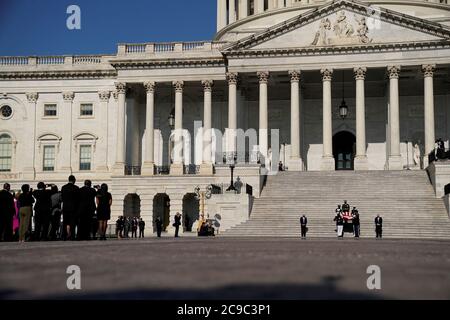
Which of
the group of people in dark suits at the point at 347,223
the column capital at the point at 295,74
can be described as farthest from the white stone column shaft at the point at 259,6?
the group of people in dark suits at the point at 347,223

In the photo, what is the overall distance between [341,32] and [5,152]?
34408 millimetres

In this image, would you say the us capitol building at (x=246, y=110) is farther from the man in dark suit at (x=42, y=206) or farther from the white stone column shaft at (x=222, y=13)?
the man in dark suit at (x=42, y=206)

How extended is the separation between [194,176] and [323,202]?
50.0ft

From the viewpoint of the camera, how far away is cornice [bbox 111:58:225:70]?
58.5 metres

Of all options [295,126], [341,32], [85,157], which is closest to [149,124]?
[85,157]

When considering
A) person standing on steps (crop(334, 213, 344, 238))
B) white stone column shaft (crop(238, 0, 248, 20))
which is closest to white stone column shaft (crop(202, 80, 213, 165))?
white stone column shaft (crop(238, 0, 248, 20))

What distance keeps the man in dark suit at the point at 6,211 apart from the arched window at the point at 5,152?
1639 inches

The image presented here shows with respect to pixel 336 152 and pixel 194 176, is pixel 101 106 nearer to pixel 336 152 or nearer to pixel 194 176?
pixel 194 176

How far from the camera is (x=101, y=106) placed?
207 feet

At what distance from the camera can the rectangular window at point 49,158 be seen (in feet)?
207

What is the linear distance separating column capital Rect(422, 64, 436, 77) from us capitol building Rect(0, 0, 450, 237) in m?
0.13

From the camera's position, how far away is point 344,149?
6372 cm

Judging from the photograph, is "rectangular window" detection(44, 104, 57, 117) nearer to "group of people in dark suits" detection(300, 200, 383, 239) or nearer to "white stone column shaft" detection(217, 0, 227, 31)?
"white stone column shaft" detection(217, 0, 227, 31)

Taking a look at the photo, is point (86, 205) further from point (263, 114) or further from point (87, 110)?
point (87, 110)
